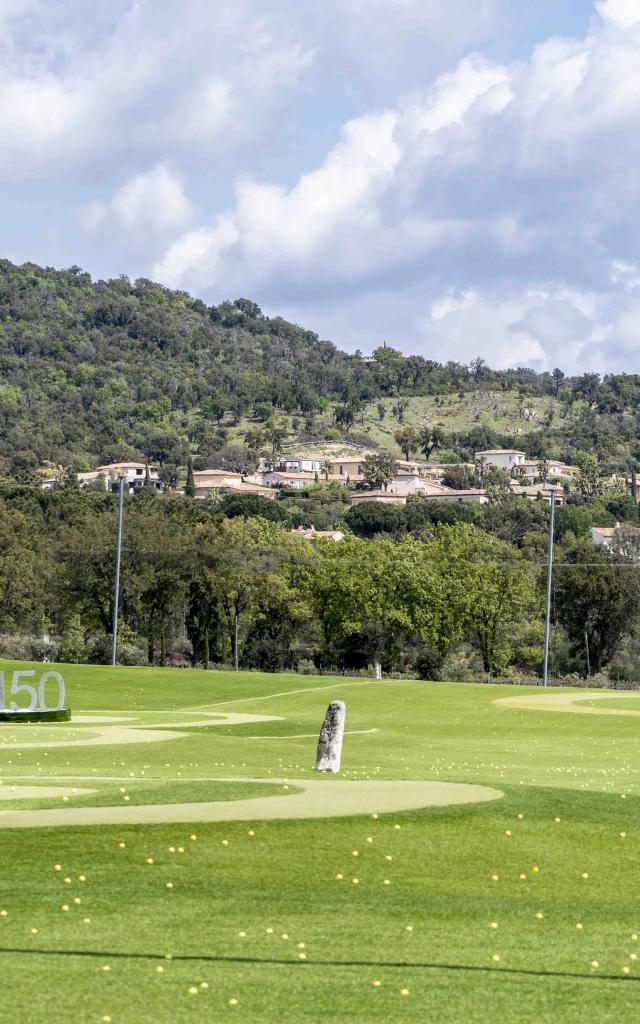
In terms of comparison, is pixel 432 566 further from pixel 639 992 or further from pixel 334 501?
pixel 334 501

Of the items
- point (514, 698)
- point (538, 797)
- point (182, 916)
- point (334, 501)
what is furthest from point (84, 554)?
point (334, 501)

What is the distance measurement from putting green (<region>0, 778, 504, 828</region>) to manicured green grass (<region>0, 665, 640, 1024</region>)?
16.0 inches

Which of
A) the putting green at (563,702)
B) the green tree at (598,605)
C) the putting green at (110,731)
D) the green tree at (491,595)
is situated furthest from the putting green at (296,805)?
the green tree at (598,605)

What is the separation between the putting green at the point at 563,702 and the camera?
45.2 m

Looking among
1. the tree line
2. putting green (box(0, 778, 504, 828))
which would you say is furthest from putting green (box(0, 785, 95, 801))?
the tree line

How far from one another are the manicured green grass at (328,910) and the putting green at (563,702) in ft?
75.8

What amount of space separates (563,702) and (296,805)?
110 feet

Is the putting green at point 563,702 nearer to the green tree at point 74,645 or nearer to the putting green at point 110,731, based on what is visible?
the putting green at point 110,731

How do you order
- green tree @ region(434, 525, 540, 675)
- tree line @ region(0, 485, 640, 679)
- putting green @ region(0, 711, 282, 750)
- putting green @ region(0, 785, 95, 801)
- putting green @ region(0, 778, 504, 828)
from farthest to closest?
green tree @ region(434, 525, 540, 675)
tree line @ region(0, 485, 640, 679)
putting green @ region(0, 711, 282, 750)
putting green @ region(0, 785, 95, 801)
putting green @ region(0, 778, 504, 828)

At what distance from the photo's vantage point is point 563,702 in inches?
1923

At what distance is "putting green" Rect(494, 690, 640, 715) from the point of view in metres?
45.2

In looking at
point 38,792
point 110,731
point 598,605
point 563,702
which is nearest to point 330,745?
point 38,792

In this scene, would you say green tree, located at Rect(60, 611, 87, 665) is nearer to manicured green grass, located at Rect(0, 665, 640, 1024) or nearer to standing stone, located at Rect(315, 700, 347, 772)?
manicured green grass, located at Rect(0, 665, 640, 1024)

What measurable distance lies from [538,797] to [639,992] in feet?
26.4
